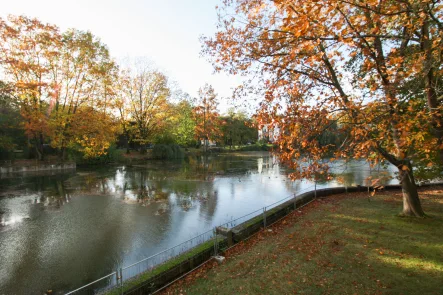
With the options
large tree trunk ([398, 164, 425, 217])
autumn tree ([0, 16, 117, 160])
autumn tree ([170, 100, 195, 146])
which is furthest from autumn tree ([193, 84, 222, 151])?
large tree trunk ([398, 164, 425, 217])

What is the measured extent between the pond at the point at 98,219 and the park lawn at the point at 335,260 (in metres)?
2.34

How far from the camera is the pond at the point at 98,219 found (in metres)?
6.75

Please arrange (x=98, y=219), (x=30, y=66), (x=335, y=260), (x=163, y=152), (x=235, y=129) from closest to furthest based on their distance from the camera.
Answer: (x=335, y=260) → (x=98, y=219) → (x=30, y=66) → (x=163, y=152) → (x=235, y=129)

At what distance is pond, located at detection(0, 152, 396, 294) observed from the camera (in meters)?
6.75

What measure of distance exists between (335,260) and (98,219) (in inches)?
381

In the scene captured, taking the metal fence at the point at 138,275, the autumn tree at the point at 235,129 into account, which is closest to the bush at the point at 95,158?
the metal fence at the point at 138,275

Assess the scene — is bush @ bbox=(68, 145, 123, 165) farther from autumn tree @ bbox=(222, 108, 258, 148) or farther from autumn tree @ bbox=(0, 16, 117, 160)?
autumn tree @ bbox=(222, 108, 258, 148)

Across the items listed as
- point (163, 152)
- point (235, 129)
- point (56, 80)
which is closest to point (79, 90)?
point (56, 80)

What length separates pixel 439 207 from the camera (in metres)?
10.5

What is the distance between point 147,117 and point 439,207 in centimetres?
3907

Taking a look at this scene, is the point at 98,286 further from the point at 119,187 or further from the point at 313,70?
the point at 119,187

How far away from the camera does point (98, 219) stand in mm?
10961

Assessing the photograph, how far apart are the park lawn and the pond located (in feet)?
7.67

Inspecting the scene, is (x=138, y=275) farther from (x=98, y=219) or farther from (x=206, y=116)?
(x=206, y=116)
